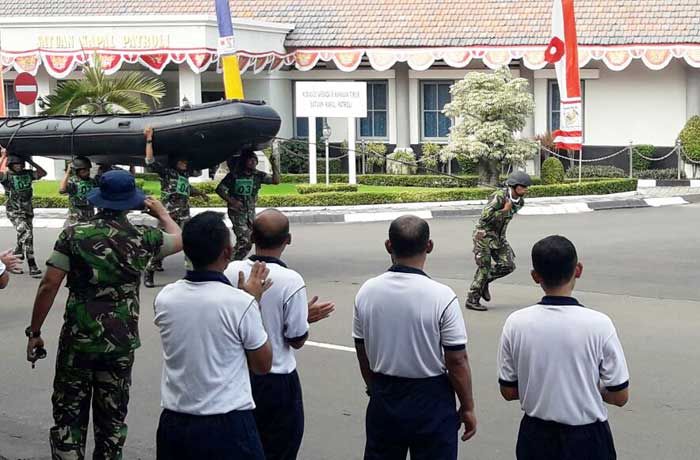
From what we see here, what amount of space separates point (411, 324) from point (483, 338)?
5.31 m

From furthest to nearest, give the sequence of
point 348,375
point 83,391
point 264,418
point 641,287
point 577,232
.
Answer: point 577,232, point 641,287, point 348,375, point 83,391, point 264,418

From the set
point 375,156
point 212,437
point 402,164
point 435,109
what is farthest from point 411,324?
point 435,109

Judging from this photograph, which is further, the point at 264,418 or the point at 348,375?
the point at 348,375

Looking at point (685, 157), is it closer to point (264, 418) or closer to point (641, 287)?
point (641, 287)

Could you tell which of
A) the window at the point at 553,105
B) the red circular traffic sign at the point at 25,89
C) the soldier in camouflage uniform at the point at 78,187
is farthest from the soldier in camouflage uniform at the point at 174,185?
the window at the point at 553,105

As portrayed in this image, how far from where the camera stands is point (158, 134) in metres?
13.8

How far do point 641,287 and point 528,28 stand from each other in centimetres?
1573

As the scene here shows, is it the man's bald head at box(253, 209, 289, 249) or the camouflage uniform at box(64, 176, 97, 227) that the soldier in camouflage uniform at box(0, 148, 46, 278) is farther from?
the man's bald head at box(253, 209, 289, 249)

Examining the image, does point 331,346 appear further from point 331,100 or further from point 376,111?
point 376,111

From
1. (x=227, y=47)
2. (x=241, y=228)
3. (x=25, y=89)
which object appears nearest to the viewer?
(x=241, y=228)

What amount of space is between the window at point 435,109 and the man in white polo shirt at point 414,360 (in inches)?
964

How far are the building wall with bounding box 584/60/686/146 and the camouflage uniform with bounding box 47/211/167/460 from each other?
2351cm

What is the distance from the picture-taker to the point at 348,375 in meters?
9.04

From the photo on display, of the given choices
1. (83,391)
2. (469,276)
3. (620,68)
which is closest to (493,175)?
(620,68)
